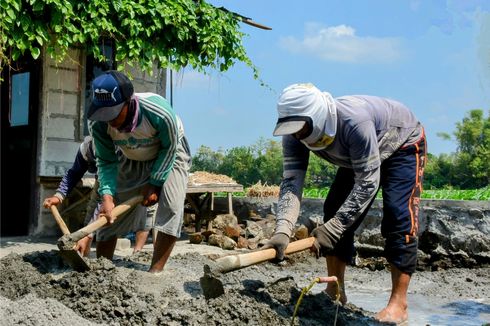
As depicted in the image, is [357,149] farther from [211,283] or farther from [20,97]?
[20,97]

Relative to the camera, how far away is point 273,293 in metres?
3.86

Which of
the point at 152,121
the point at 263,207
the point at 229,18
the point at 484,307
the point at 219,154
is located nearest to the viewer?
the point at 152,121

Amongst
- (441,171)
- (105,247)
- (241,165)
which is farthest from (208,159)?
(105,247)

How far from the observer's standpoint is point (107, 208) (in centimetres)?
443

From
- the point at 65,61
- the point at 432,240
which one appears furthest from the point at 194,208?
the point at 432,240

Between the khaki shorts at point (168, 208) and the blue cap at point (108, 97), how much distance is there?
0.82 metres

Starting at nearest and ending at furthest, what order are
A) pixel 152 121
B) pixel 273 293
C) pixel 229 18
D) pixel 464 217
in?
pixel 273 293 → pixel 152 121 → pixel 464 217 → pixel 229 18

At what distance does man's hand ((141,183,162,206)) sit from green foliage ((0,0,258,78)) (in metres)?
3.37

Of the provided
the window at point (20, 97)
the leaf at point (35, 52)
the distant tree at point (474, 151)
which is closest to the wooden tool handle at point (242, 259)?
the leaf at point (35, 52)

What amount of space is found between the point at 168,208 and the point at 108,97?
105cm

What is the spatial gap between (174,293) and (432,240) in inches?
165

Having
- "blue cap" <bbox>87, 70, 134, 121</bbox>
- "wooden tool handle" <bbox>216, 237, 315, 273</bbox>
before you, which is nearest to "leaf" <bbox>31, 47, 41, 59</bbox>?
"blue cap" <bbox>87, 70, 134, 121</bbox>

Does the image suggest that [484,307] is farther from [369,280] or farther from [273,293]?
[273,293]

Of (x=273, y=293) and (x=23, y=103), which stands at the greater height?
(x=23, y=103)
